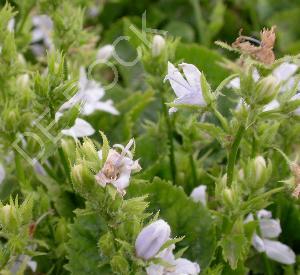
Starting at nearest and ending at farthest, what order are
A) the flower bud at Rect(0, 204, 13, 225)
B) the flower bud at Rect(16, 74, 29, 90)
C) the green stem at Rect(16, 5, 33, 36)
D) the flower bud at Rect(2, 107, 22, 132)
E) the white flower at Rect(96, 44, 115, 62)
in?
the flower bud at Rect(0, 204, 13, 225) → the flower bud at Rect(2, 107, 22, 132) → the flower bud at Rect(16, 74, 29, 90) → the green stem at Rect(16, 5, 33, 36) → the white flower at Rect(96, 44, 115, 62)

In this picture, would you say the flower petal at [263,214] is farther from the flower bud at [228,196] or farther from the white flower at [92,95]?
the white flower at [92,95]

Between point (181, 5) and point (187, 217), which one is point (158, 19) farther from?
point (187, 217)

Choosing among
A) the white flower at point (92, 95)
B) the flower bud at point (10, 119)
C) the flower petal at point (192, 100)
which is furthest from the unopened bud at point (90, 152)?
the white flower at point (92, 95)

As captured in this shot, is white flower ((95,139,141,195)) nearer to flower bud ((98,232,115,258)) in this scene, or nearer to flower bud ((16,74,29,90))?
flower bud ((98,232,115,258))

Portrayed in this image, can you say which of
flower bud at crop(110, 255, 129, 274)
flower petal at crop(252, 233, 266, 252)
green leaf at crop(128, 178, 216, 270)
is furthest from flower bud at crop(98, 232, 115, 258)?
flower petal at crop(252, 233, 266, 252)

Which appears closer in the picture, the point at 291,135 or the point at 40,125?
the point at 40,125

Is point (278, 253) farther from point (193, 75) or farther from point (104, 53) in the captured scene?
point (104, 53)

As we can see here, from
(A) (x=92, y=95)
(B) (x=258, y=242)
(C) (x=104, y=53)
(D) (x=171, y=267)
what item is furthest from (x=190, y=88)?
(C) (x=104, y=53)

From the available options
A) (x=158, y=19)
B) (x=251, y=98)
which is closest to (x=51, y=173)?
(x=251, y=98)

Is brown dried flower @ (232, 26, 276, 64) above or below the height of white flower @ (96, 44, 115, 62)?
above
